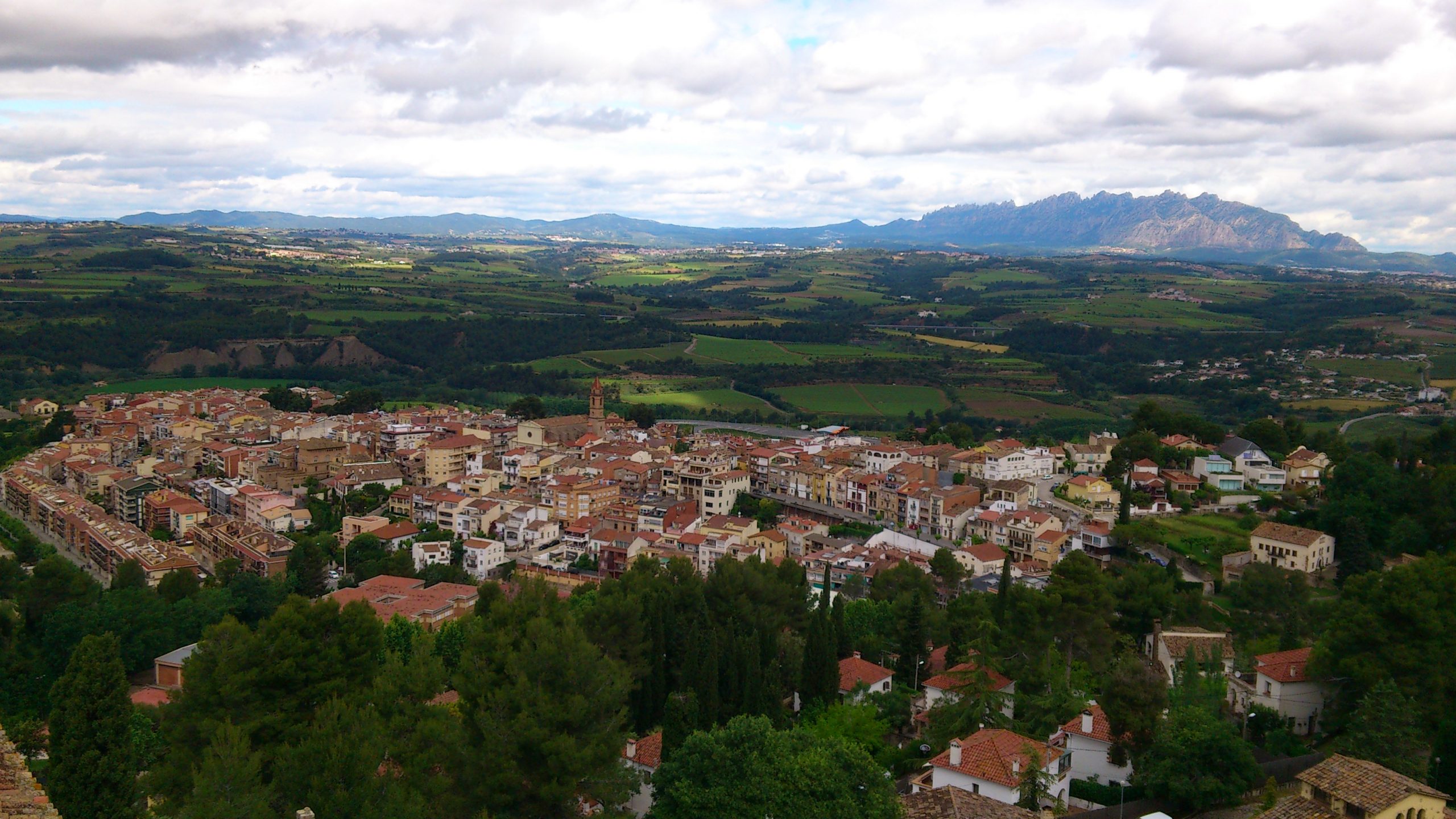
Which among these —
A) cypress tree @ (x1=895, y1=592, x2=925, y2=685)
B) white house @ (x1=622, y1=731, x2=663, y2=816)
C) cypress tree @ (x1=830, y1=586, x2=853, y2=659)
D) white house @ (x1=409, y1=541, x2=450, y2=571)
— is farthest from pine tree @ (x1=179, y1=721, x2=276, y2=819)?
white house @ (x1=409, y1=541, x2=450, y2=571)

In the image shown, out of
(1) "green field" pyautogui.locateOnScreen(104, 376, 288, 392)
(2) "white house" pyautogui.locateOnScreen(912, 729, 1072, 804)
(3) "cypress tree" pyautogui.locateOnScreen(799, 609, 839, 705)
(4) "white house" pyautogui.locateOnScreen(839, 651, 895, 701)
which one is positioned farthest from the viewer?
(1) "green field" pyautogui.locateOnScreen(104, 376, 288, 392)

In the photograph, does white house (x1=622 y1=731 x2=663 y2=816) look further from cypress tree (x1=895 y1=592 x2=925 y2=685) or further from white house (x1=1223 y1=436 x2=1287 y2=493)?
white house (x1=1223 y1=436 x2=1287 y2=493)

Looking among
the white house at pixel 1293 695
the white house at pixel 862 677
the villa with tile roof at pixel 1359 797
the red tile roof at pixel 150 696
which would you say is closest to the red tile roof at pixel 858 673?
the white house at pixel 862 677

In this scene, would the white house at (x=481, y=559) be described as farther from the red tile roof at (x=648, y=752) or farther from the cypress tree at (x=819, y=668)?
the red tile roof at (x=648, y=752)

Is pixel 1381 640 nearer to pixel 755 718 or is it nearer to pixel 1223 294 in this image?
pixel 755 718

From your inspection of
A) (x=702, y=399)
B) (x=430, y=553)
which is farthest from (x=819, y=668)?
(x=702, y=399)
